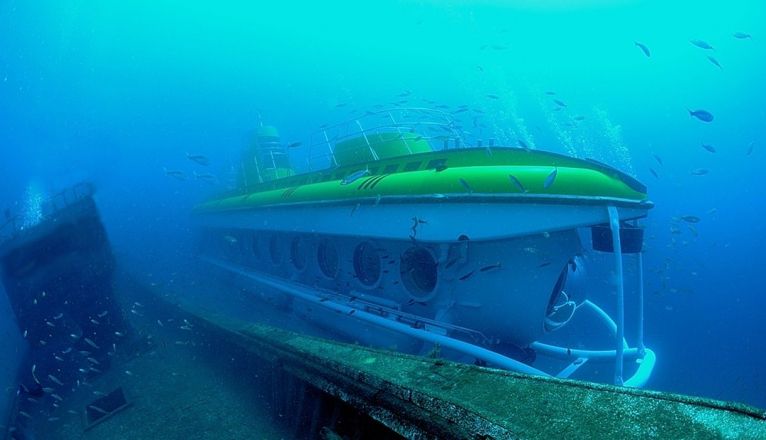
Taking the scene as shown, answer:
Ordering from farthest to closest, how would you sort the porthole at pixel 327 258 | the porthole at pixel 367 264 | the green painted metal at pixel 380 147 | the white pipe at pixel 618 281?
the green painted metal at pixel 380 147 → the porthole at pixel 327 258 → the porthole at pixel 367 264 → the white pipe at pixel 618 281

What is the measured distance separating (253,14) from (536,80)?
80603 mm

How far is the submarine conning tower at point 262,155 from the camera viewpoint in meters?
15.1

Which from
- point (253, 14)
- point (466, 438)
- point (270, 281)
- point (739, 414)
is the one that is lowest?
point (270, 281)

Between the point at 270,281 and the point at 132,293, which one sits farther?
the point at 132,293

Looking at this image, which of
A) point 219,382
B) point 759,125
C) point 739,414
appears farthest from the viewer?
point 759,125

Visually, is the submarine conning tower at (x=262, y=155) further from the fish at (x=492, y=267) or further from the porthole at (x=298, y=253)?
the fish at (x=492, y=267)

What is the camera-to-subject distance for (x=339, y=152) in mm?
8883

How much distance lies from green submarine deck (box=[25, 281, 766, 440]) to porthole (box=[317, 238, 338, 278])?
2.39 meters

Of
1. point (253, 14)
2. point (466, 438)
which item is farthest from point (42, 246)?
point (253, 14)

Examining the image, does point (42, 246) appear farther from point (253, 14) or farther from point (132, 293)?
point (253, 14)

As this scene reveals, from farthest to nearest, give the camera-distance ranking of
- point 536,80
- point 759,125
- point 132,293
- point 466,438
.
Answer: point 536,80, point 759,125, point 132,293, point 466,438

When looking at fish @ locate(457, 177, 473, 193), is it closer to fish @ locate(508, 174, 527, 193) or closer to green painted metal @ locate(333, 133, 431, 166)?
fish @ locate(508, 174, 527, 193)

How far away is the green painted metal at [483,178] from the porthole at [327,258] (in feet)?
3.91

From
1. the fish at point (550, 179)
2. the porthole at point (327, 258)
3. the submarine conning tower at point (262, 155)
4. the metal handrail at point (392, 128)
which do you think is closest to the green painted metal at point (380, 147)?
the metal handrail at point (392, 128)
